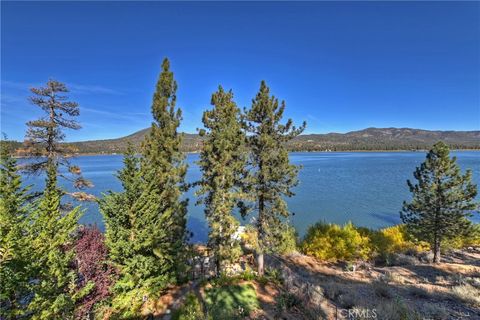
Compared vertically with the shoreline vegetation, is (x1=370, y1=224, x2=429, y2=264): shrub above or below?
below

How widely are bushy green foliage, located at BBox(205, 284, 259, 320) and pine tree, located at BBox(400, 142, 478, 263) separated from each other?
18.7 meters

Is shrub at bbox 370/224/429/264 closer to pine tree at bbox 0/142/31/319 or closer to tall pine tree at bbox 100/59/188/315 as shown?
tall pine tree at bbox 100/59/188/315

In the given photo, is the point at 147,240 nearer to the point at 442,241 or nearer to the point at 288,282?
the point at 288,282

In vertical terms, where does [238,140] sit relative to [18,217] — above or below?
above

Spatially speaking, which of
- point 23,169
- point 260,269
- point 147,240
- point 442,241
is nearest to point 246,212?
point 260,269

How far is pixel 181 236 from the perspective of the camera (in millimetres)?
15523

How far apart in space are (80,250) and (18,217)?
278 cm

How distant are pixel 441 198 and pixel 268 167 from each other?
52.9 feet

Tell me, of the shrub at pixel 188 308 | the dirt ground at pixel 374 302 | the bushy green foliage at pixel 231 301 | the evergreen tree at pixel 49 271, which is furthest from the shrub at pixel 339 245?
the evergreen tree at pixel 49 271

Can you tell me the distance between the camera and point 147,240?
41.0 ft

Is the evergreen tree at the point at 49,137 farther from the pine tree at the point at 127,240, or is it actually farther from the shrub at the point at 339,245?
the shrub at the point at 339,245

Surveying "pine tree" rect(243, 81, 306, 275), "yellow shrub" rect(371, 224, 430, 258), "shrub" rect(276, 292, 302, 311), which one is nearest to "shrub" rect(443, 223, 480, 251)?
"yellow shrub" rect(371, 224, 430, 258)

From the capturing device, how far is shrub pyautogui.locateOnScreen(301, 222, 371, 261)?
25781mm

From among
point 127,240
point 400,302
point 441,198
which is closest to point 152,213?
point 127,240
